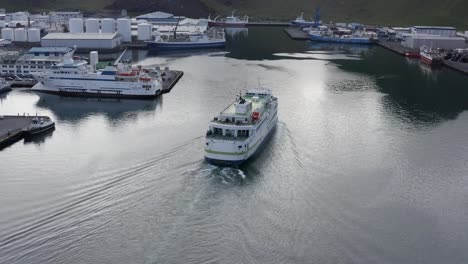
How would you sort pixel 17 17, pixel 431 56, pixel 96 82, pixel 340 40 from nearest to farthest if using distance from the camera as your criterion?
pixel 96 82
pixel 431 56
pixel 340 40
pixel 17 17

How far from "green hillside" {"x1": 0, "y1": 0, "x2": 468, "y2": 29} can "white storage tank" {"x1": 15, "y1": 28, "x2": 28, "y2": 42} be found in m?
22.9

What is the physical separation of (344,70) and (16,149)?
82.7ft

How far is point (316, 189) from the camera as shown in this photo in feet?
53.6

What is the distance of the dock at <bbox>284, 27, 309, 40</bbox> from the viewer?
56406 mm

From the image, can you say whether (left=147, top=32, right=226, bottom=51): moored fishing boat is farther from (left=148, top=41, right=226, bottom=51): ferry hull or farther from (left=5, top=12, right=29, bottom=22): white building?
(left=5, top=12, right=29, bottom=22): white building

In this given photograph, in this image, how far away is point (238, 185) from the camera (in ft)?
54.8

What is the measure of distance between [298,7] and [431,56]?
3533 cm

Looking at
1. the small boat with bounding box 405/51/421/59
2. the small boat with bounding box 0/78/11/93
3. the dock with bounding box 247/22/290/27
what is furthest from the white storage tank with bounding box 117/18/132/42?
the small boat with bounding box 405/51/421/59

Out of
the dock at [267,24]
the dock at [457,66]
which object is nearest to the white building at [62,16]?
the dock at [267,24]

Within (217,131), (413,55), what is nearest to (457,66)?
(413,55)

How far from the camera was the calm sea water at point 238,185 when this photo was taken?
13047 mm

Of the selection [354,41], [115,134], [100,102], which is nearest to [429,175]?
[115,134]

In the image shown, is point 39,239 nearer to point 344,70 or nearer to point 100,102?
point 100,102

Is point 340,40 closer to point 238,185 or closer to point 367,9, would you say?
point 367,9
